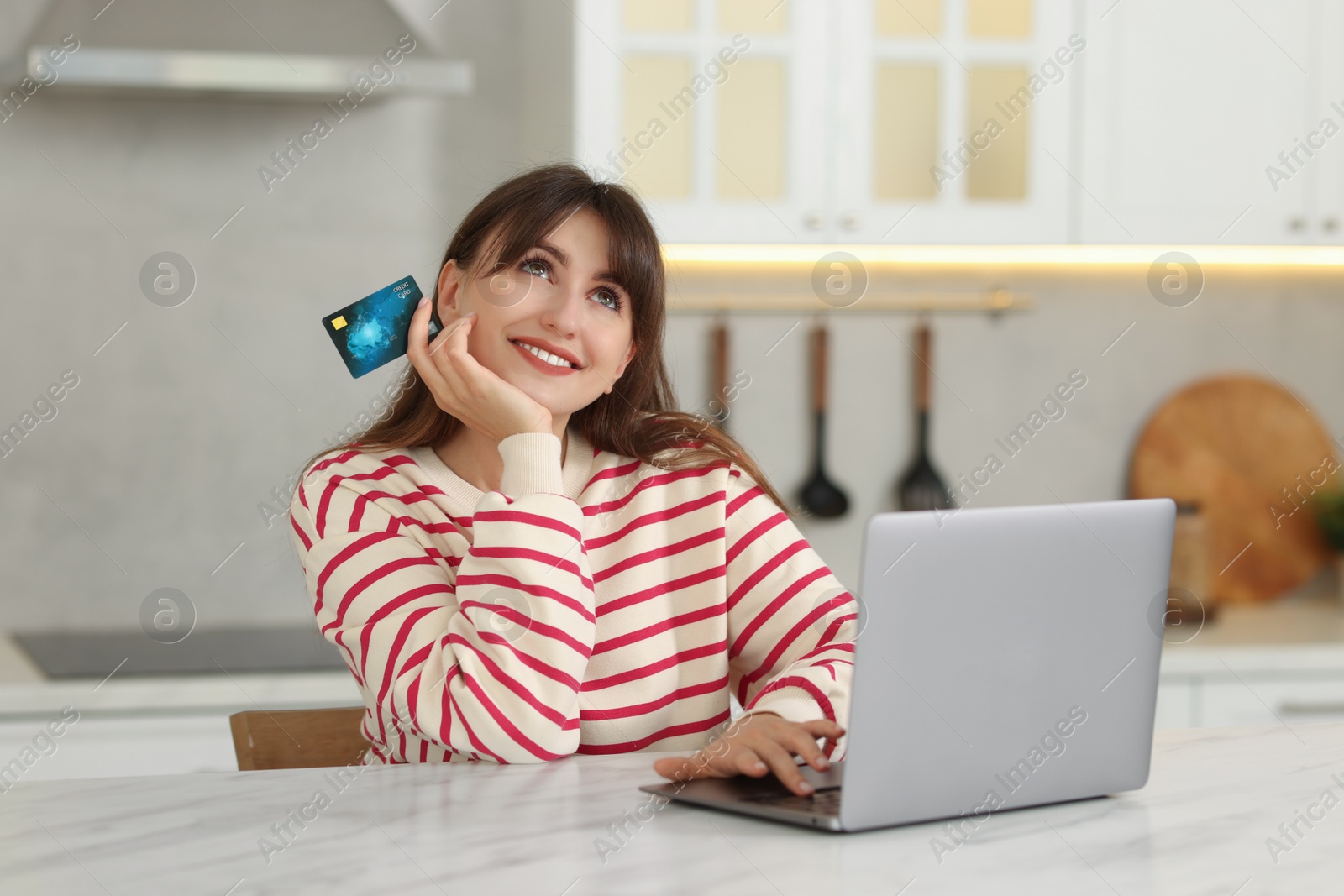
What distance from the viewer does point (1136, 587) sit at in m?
0.78

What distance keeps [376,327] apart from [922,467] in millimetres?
1600

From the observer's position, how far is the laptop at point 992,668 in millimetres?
701

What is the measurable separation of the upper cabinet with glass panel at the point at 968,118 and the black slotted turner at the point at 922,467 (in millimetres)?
374

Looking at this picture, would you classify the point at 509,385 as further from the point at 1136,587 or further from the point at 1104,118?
the point at 1104,118

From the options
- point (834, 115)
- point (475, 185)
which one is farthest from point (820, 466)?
point (475, 185)

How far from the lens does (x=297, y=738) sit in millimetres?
1203

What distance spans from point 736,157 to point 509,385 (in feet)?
3.84

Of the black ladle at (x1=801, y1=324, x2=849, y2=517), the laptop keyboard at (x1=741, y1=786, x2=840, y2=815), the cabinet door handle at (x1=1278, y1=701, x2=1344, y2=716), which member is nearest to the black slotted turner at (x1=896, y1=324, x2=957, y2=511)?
the black ladle at (x1=801, y1=324, x2=849, y2=517)

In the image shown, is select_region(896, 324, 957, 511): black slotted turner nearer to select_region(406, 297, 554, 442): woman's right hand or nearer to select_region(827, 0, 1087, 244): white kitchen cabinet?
select_region(827, 0, 1087, 244): white kitchen cabinet

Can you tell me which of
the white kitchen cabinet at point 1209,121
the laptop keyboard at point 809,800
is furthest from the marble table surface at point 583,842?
the white kitchen cabinet at point 1209,121

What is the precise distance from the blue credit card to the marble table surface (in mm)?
456

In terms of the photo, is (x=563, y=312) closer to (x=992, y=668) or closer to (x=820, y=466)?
(x=992, y=668)

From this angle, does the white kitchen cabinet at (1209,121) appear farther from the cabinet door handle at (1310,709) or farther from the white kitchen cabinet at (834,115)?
the cabinet door handle at (1310,709)

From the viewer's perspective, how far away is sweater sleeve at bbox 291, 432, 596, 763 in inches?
38.6
